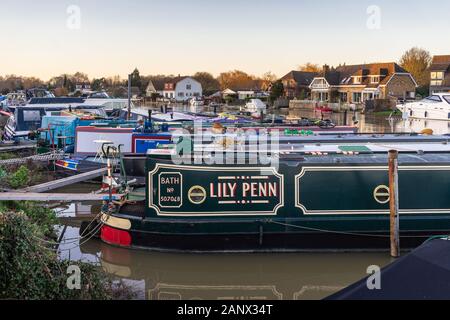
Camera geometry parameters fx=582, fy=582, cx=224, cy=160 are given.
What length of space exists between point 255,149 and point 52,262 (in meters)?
6.89

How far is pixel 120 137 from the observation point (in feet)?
67.3

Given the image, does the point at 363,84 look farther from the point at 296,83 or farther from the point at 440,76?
the point at 296,83

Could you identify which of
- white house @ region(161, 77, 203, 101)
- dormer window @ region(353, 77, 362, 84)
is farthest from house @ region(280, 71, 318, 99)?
white house @ region(161, 77, 203, 101)

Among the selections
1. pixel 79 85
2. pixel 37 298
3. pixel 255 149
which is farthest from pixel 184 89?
pixel 37 298

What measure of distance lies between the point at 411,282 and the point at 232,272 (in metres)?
5.90

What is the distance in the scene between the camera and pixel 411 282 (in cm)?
524

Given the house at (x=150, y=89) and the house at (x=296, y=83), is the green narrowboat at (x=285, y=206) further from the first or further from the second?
the house at (x=150, y=89)

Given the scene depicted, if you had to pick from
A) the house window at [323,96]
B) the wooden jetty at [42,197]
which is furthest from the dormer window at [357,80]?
the wooden jetty at [42,197]

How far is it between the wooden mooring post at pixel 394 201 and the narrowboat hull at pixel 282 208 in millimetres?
493

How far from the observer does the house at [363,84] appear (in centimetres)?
6644

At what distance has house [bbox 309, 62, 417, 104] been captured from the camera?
218ft

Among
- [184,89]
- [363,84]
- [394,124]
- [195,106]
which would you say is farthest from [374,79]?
[184,89]

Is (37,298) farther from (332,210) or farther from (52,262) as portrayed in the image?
(332,210)

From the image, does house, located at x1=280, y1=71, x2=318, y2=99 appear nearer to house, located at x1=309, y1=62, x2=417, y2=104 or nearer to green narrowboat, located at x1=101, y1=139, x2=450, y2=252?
house, located at x1=309, y1=62, x2=417, y2=104
